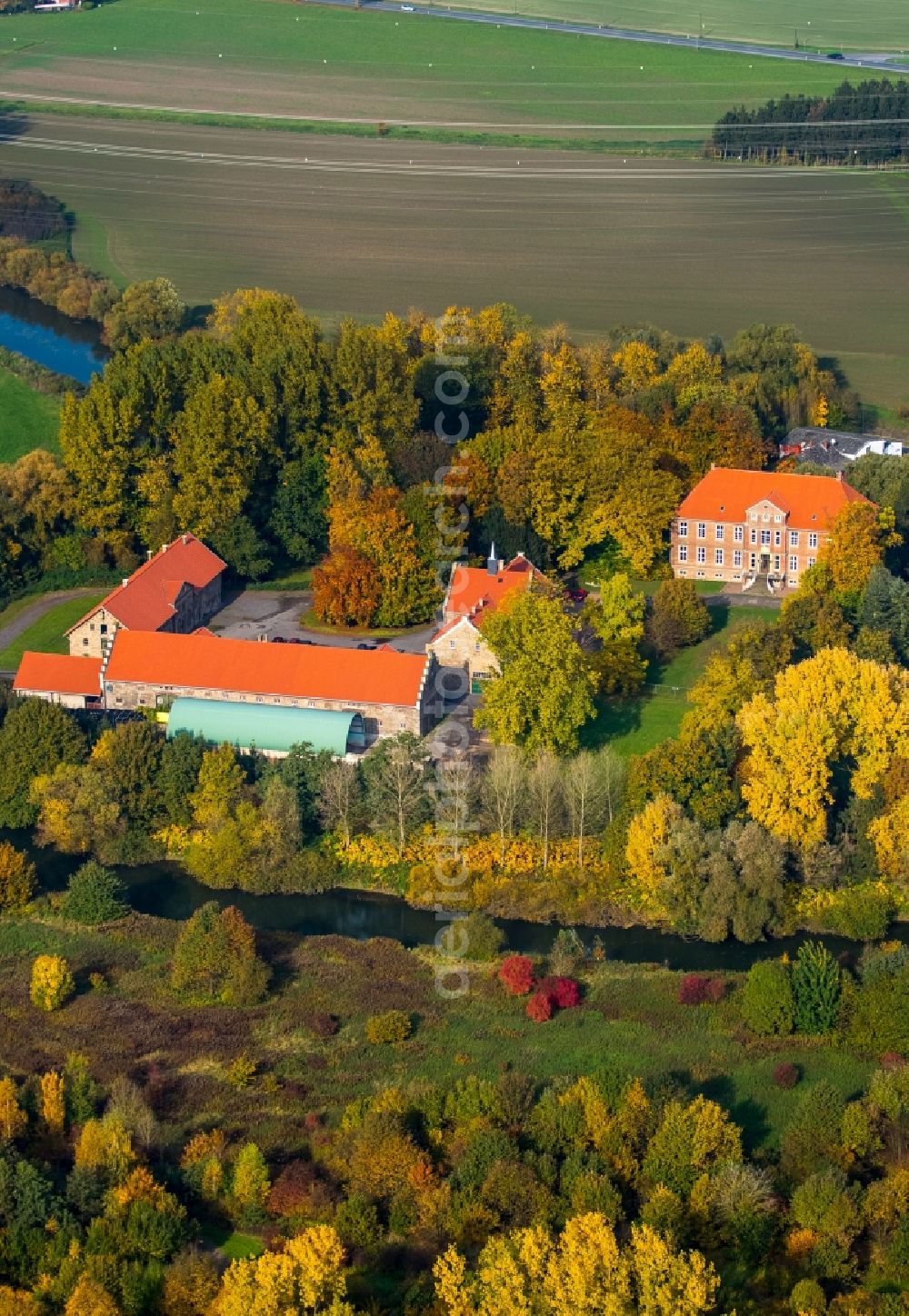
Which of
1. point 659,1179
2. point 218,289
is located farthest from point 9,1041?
point 218,289

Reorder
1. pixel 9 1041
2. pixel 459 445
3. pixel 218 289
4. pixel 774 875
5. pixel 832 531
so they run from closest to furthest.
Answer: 1. pixel 9 1041
2. pixel 774 875
3. pixel 832 531
4. pixel 459 445
5. pixel 218 289

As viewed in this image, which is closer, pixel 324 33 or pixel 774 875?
pixel 774 875

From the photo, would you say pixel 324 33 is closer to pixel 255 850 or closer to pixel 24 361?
pixel 24 361

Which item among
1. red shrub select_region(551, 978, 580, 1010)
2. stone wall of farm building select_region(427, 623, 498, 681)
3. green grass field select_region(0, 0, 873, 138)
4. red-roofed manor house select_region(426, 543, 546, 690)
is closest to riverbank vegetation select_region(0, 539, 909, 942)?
stone wall of farm building select_region(427, 623, 498, 681)

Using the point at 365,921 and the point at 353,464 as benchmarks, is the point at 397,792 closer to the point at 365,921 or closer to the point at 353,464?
the point at 365,921

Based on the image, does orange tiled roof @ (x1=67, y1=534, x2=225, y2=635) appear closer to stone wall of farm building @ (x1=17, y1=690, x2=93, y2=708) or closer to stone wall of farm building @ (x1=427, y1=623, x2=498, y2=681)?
stone wall of farm building @ (x1=17, y1=690, x2=93, y2=708)

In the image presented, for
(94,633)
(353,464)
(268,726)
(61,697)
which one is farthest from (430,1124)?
(353,464)

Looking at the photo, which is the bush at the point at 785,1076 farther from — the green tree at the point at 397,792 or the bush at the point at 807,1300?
the green tree at the point at 397,792
